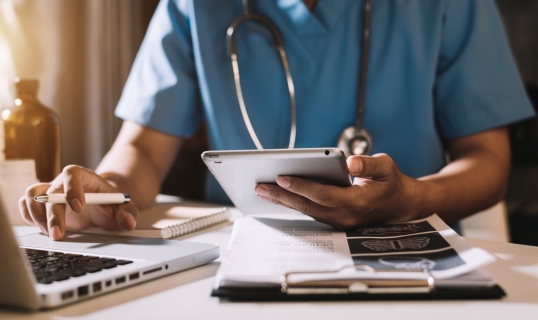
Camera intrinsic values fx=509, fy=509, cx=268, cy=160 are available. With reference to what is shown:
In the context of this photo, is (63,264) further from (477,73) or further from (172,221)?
(477,73)

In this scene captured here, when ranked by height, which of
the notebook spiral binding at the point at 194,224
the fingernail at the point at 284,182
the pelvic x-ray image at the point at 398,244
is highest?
the fingernail at the point at 284,182

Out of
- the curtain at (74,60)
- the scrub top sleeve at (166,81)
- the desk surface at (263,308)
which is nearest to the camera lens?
the desk surface at (263,308)

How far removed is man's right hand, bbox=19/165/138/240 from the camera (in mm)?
599

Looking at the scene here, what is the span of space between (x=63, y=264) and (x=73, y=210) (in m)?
0.15

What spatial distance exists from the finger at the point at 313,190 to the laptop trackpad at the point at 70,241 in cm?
21

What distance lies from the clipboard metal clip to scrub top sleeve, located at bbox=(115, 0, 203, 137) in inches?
26.1

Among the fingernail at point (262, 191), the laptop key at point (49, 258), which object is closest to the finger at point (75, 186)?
the laptop key at point (49, 258)

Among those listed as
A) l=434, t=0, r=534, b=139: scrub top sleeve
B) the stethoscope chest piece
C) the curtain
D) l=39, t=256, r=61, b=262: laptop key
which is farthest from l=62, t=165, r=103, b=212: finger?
the curtain

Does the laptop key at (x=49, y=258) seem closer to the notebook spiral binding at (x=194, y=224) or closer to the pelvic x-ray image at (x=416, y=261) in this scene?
the notebook spiral binding at (x=194, y=224)

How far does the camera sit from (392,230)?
0.58 metres

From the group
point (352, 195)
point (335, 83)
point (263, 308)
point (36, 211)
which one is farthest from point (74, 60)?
point (263, 308)

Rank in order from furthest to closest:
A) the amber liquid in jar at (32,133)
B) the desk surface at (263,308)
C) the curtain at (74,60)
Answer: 1. the curtain at (74,60)
2. the amber liquid in jar at (32,133)
3. the desk surface at (263,308)

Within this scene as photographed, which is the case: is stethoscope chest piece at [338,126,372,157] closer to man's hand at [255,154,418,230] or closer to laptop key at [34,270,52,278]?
man's hand at [255,154,418,230]

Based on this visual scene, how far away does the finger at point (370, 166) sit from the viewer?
542mm
